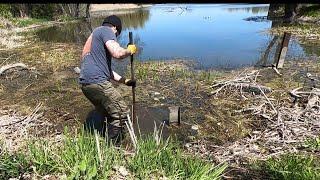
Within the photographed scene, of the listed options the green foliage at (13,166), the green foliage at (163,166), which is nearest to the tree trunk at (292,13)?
the green foliage at (163,166)

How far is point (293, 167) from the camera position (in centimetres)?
482

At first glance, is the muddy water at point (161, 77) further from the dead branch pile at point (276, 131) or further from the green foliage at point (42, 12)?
the green foliage at point (42, 12)

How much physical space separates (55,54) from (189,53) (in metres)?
5.80

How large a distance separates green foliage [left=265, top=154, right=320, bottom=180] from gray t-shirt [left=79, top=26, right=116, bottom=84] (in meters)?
2.91

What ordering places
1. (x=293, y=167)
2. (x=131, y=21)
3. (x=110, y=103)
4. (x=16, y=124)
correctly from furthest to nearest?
1. (x=131, y=21)
2. (x=16, y=124)
3. (x=110, y=103)
4. (x=293, y=167)

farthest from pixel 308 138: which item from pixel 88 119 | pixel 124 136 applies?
pixel 88 119

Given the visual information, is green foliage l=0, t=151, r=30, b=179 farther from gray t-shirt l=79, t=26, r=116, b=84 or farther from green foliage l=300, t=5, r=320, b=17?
green foliage l=300, t=5, r=320, b=17

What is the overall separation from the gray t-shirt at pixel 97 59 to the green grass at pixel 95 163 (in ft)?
5.49

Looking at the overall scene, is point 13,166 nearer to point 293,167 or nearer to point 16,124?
point 16,124

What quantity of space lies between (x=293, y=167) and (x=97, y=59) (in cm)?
335

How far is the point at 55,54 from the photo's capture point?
616 inches

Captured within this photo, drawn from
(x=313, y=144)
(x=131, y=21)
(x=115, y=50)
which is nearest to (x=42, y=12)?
(x=131, y=21)

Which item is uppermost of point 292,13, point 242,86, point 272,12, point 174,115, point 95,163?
point 292,13

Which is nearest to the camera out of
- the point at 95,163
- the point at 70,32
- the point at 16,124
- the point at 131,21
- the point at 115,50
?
the point at 95,163
